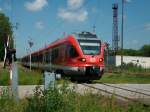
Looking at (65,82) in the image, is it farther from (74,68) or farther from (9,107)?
(74,68)

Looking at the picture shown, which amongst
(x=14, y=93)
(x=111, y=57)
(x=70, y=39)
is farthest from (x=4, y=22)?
(x=14, y=93)

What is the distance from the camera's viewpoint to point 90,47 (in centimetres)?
2625

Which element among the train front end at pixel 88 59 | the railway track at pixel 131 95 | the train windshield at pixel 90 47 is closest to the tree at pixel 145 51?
the train windshield at pixel 90 47

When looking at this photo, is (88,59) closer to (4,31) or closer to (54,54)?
(54,54)

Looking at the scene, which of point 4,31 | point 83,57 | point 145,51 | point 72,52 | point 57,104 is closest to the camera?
point 57,104

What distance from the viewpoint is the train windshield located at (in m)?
26.0

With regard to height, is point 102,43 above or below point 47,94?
above

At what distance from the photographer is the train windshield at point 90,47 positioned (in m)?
26.0

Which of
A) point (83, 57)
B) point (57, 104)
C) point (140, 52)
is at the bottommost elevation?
point (57, 104)

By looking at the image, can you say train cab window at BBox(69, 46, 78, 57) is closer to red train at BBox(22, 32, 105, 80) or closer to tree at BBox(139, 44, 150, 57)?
red train at BBox(22, 32, 105, 80)

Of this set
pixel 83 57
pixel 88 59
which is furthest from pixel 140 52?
pixel 83 57

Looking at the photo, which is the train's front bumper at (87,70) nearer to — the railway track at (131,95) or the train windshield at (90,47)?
the train windshield at (90,47)

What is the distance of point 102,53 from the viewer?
86.3ft

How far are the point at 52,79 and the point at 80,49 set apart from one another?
15.4m
